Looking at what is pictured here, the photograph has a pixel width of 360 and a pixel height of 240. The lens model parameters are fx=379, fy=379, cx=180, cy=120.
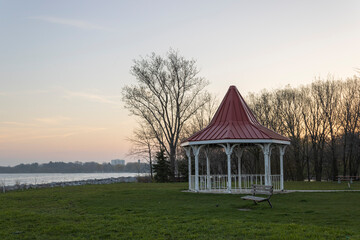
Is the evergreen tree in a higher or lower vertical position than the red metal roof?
lower

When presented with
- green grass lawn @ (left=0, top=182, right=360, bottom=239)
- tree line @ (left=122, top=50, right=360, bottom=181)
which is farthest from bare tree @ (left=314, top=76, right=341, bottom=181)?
green grass lawn @ (left=0, top=182, right=360, bottom=239)

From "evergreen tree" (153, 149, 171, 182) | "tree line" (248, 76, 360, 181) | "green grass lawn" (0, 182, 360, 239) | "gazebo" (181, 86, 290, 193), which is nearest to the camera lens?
"green grass lawn" (0, 182, 360, 239)

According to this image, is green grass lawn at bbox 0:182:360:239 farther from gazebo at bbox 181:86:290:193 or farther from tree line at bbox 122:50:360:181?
tree line at bbox 122:50:360:181

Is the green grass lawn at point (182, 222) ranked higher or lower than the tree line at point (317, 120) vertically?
lower

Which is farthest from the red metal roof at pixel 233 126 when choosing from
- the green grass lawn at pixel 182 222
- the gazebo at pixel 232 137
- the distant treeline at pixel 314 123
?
the distant treeline at pixel 314 123

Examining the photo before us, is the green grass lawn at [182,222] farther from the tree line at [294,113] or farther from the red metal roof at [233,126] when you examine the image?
the tree line at [294,113]

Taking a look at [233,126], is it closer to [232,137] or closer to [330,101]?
[232,137]

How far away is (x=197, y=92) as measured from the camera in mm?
45969

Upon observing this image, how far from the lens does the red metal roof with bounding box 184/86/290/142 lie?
21.2 meters

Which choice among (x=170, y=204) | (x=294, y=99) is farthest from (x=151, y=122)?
(x=170, y=204)

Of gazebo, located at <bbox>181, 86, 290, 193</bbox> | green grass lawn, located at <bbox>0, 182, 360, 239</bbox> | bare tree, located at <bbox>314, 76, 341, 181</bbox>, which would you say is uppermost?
bare tree, located at <bbox>314, 76, 341, 181</bbox>

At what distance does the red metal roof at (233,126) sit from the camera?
2125 centimetres

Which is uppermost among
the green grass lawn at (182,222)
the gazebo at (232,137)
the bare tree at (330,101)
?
the bare tree at (330,101)

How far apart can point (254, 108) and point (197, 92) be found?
8190 millimetres
